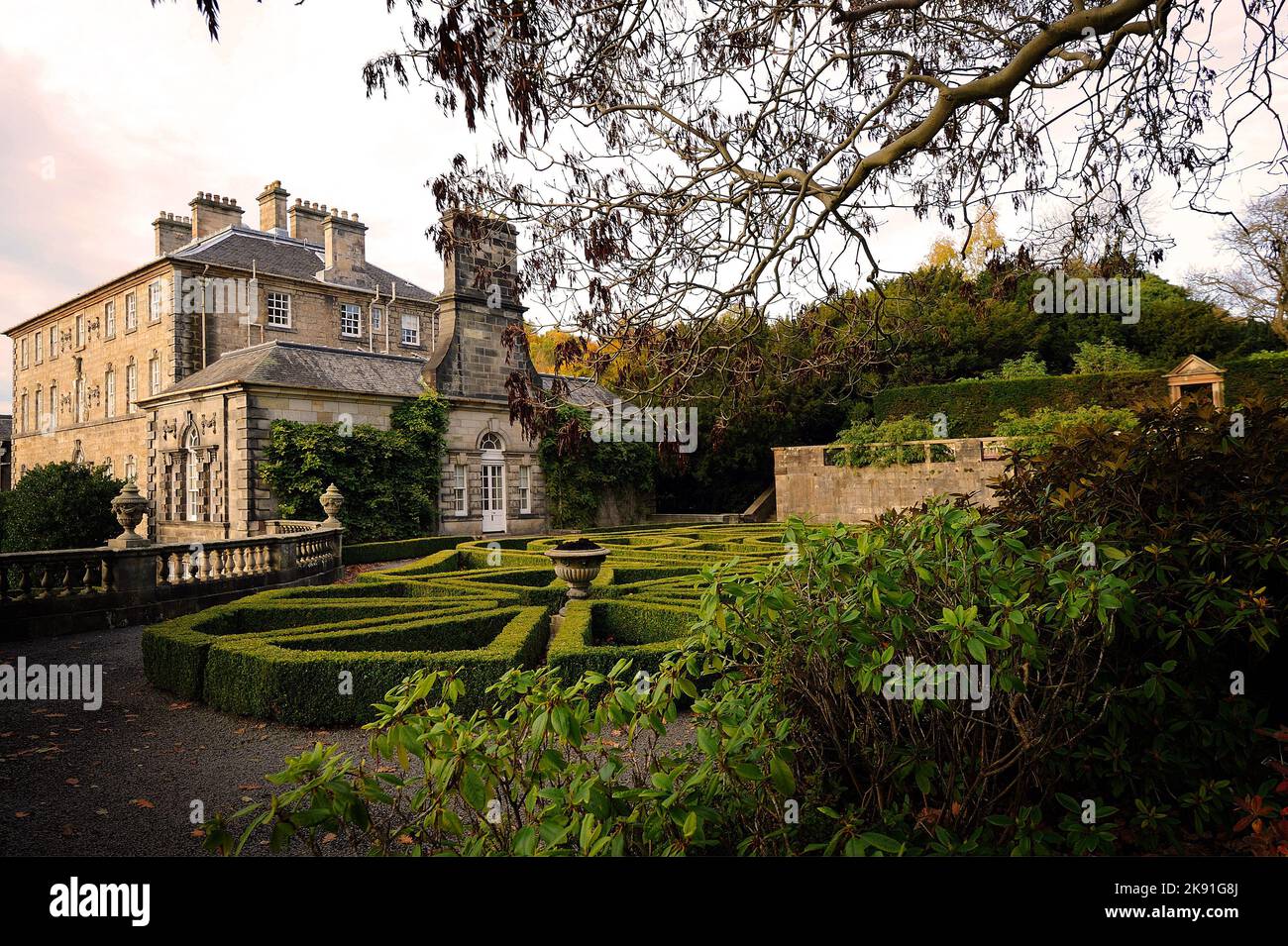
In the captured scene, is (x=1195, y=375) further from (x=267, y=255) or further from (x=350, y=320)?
(x=267, y=255)

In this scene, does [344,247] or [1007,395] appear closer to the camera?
[1007,395]

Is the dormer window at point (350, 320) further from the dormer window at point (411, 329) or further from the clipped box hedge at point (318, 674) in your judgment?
the clipped box hedge at point (318, 674)

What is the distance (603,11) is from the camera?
5.35 meters

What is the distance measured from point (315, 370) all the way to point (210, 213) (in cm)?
1816

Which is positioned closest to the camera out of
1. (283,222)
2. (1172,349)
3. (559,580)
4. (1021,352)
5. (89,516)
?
(559,580)

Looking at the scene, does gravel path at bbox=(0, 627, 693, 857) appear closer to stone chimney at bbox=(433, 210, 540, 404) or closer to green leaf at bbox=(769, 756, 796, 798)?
green leaf at bbox=(769, 756, 796, 798)

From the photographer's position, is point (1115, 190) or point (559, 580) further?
point (559, 580)

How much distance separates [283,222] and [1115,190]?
122 ft

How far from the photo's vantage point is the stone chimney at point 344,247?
33.1m

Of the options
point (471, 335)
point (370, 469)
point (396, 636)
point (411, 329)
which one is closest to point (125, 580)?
point (396, 636)

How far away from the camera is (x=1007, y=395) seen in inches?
923

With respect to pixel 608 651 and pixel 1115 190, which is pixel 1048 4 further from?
pixel 608 651
